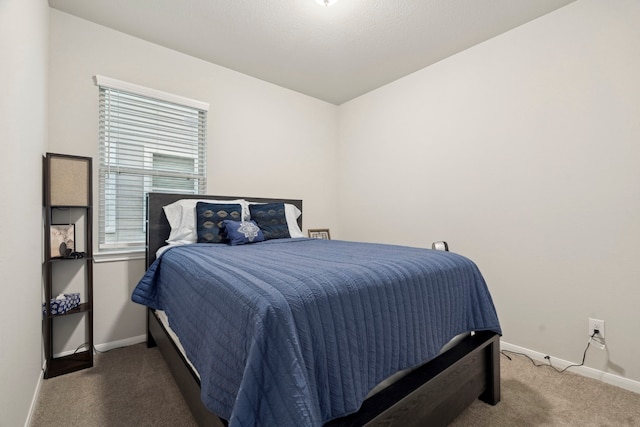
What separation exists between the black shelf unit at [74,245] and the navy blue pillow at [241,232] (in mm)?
911

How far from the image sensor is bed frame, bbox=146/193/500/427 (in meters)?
1.06

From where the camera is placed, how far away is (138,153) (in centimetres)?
248

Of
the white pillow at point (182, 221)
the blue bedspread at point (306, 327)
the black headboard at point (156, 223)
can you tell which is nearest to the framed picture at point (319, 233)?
the white pillow at point (182, 221)

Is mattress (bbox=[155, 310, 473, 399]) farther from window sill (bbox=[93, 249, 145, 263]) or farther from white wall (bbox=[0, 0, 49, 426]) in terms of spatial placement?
window sill (bbox=[93, 249, 145, 263])

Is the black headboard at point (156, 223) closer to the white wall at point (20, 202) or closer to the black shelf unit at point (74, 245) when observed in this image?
the black shelf unit at point (74, 245)

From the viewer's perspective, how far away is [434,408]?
4.14ft

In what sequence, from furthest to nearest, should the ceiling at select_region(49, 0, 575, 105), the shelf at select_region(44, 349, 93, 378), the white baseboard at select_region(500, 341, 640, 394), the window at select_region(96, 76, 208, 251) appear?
the window at select_region(96, 76, 208, 251), the ceiling at select_region(49, 0, 575, 105), the shelf at select_region(44, 349, 93, 378), the white baseboard at select_region(500, 341, 640, 394)

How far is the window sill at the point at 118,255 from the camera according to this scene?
2270 millimetres

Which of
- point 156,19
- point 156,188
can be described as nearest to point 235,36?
point 156,19

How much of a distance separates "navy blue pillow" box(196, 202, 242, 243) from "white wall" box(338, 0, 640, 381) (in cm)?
181

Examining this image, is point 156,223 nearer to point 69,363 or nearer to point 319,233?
point 69,363

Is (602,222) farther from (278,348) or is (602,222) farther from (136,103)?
(136,103)

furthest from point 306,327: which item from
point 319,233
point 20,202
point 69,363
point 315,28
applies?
point 319,233

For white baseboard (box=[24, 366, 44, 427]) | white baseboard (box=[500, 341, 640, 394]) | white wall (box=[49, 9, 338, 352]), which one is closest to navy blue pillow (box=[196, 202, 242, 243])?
white wall (box=[49, 9, 338, 352])
